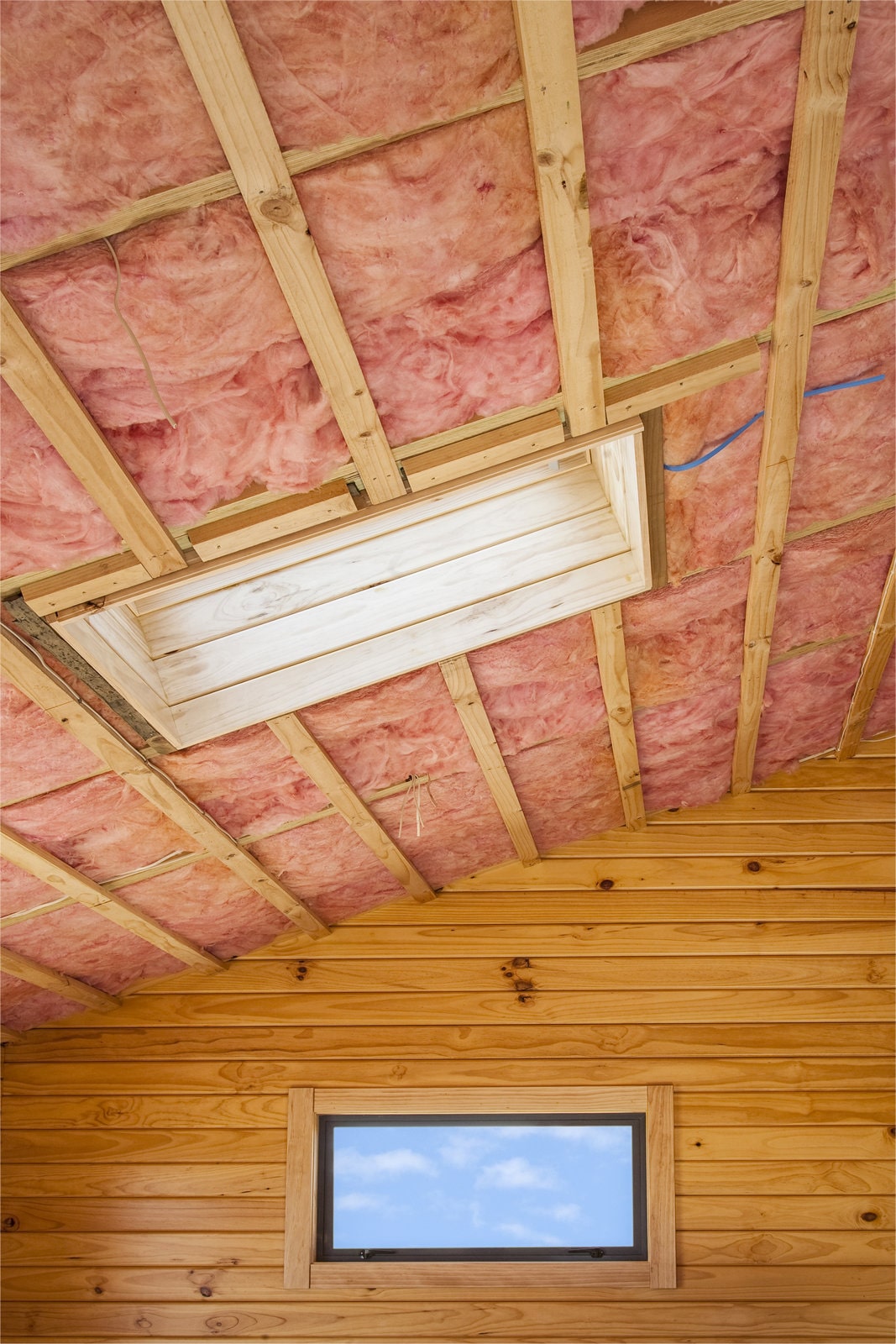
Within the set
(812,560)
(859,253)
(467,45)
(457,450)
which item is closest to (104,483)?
(457,450)

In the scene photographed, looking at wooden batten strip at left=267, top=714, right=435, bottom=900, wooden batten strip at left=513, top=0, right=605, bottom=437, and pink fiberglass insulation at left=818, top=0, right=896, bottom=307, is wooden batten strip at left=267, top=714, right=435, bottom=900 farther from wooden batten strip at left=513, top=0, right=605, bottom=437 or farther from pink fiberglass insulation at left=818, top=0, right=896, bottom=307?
pink fiberglass insulation at left=818, top=0, right=896, bottom=307

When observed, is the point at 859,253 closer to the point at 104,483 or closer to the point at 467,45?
the point at 467,45

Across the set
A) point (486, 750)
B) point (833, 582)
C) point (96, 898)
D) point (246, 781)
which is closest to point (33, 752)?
point (246, 781)

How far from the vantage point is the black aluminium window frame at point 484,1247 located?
13.8 ft

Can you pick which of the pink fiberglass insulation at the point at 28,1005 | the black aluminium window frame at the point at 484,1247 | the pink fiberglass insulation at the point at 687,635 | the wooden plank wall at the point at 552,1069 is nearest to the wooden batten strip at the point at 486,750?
the wooden plank wall at the point at 552,1069

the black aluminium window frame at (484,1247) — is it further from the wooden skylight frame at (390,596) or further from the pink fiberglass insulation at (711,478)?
the pink fiberglass insulation at (711,478)

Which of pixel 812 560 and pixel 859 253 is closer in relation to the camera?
pixel 859 253

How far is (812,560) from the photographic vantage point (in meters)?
3.16

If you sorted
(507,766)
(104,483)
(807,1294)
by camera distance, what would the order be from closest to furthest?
1. (104,483)
2. (507,766)
3. (807,1294)

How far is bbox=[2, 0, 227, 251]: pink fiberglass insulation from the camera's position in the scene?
1315mm

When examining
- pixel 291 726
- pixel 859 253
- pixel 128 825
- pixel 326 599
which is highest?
pixel 859 253

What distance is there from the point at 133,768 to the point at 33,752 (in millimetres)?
290

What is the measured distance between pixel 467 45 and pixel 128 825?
229 centimetres

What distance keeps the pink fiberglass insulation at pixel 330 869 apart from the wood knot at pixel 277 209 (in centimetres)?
237
